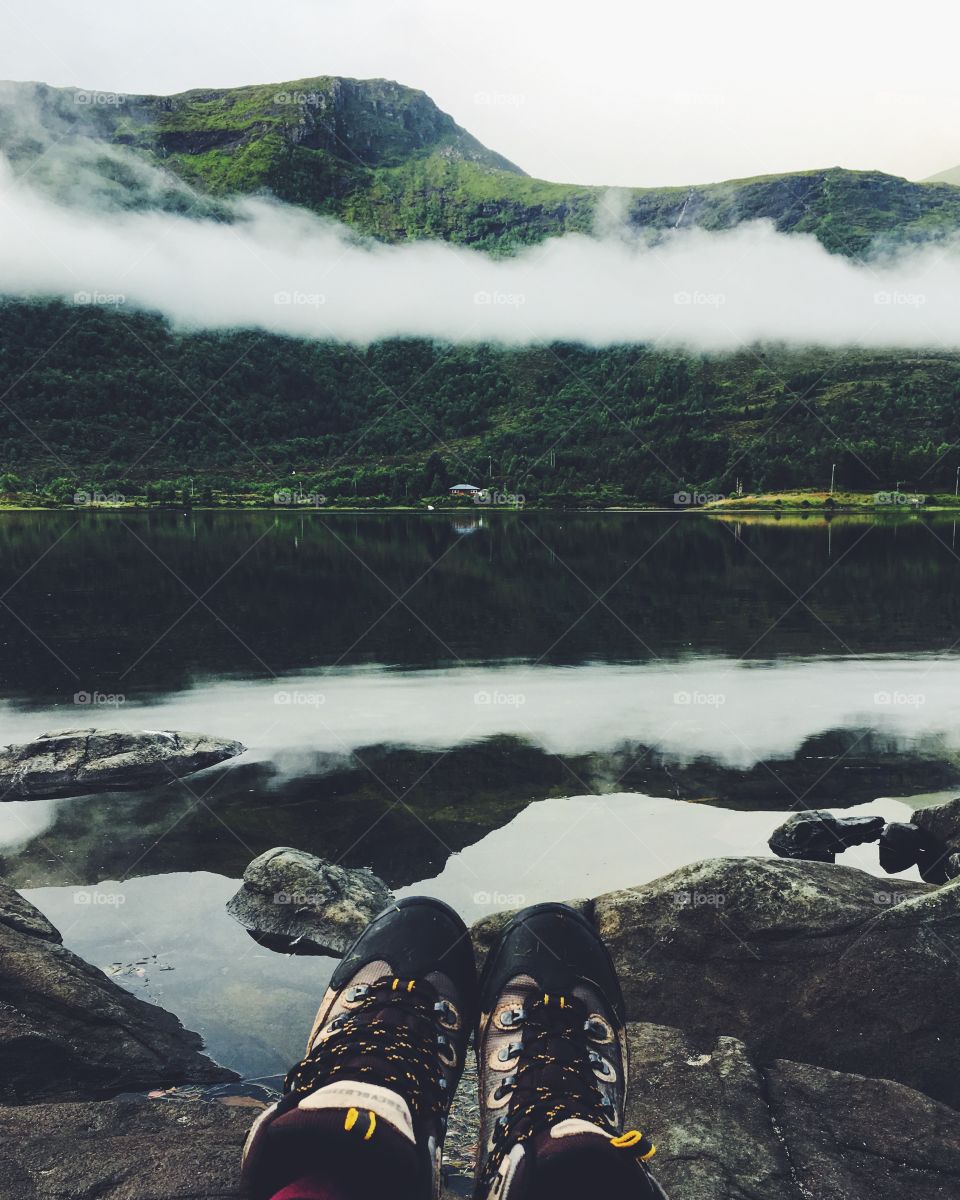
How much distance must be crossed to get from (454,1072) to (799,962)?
256 centimetres

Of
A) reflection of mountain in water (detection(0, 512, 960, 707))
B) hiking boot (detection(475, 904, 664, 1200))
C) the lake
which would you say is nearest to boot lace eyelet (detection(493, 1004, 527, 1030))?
hiking boot (detection(475, 904, 664, 1200))

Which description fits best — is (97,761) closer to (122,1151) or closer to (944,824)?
(122,1151)

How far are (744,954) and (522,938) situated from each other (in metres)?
1.76

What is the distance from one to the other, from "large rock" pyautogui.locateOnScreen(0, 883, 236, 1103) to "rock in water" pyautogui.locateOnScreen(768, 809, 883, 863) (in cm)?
604

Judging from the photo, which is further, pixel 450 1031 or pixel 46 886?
pixel 46 886

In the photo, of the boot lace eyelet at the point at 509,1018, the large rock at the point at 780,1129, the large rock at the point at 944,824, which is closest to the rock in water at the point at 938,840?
the large rock at the point at 944,824

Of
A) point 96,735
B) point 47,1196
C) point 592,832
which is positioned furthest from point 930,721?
point 47,1196

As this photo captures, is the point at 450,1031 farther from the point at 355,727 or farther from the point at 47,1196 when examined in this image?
the point at 355,727

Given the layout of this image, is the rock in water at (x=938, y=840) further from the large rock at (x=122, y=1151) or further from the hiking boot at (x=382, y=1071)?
the large rock at (x=122, y=1151)

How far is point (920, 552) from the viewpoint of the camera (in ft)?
170

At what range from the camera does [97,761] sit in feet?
35.6

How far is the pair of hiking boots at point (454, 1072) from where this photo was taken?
2760 mm

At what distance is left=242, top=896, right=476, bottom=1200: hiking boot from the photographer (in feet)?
9.01

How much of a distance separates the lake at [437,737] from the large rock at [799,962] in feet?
6.65
